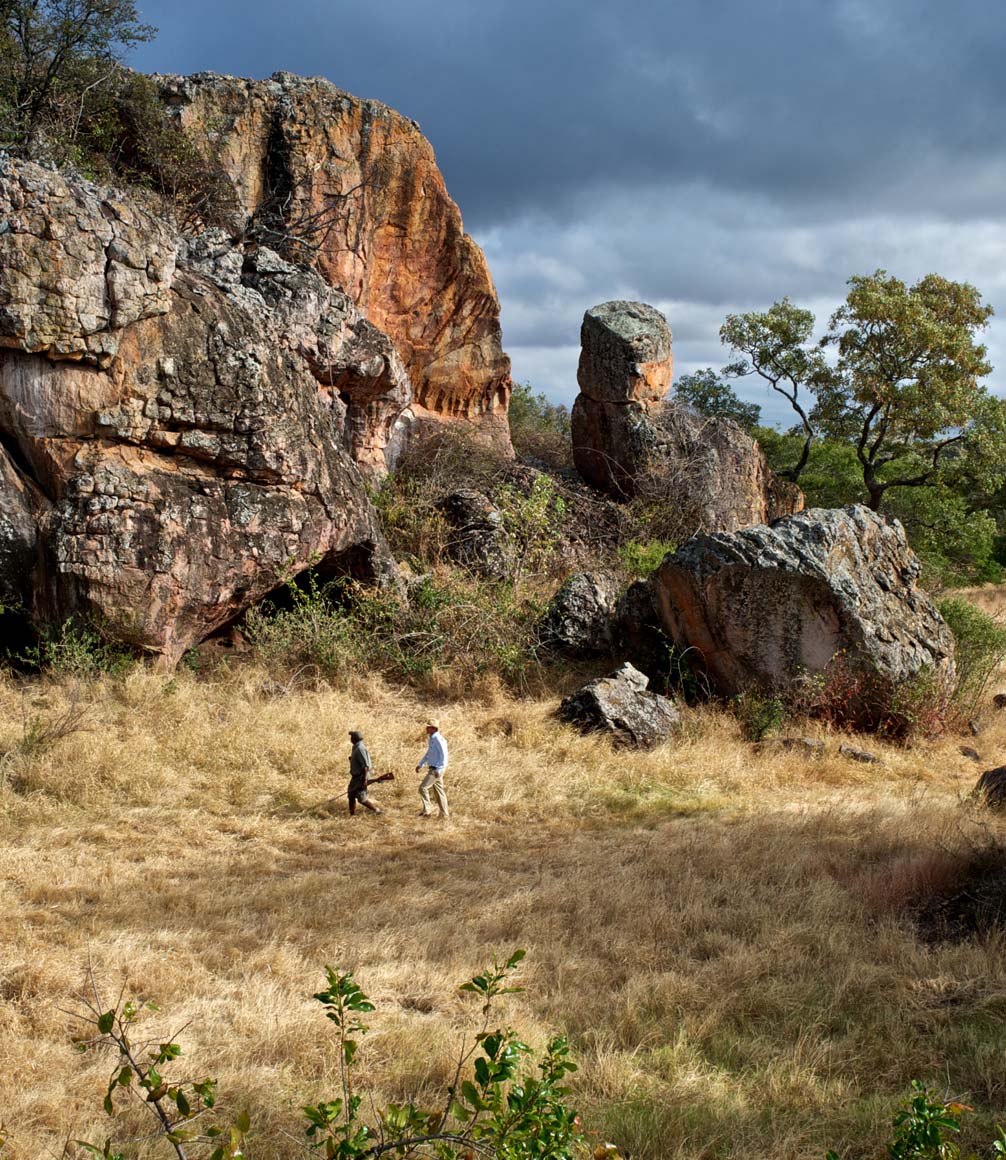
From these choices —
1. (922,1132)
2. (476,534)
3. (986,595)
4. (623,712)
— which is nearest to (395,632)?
(623,712)

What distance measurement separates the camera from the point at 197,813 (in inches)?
322

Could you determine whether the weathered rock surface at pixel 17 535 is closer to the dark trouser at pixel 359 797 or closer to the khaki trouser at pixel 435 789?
the dark trouser at pixel 359 797

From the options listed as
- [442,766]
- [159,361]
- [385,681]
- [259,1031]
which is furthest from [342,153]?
[259,1031]

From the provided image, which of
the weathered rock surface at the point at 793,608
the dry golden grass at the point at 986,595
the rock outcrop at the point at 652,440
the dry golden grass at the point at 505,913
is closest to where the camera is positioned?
the dry golden grass at the point at 505,913

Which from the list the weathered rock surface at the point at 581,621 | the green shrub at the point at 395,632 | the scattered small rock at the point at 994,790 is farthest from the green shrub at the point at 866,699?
the green shrub at the point at 395,632

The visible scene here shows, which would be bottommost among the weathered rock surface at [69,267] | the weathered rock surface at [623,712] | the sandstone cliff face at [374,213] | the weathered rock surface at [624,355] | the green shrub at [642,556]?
the weathered rock surface at [623,712]

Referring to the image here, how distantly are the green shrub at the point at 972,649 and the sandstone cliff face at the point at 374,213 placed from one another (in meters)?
11.7

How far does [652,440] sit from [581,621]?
690 cm

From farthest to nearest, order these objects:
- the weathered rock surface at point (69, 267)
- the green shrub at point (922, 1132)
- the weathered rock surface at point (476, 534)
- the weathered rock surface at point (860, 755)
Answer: the weathered rock surface at point (476, 534)
the weathered rock surface at point (69, 267)
the weathered rock surface at point (860, 755)
the green shrub at point (922, 1132)

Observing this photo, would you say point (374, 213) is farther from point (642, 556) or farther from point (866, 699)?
point (866, 699)

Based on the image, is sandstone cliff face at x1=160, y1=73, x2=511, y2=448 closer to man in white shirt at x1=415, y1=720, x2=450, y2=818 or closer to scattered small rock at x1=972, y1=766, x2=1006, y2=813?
man in white shirt at x1=415, y1=720, x2=450, y2=818

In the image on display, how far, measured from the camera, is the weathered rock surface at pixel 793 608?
36.6 ft

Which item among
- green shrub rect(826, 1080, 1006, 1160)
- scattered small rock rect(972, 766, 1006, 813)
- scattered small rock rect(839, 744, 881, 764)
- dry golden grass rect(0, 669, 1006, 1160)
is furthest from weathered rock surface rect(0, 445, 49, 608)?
green shrub rect(826, 1080, 1006, 1160)

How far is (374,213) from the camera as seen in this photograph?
792 inches
